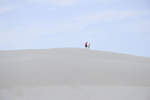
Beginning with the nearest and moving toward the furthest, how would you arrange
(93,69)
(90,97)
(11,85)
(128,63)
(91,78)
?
(90,97) → (11,85) → (91,78) → (93,69) → (128,63)

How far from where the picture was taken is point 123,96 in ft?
29.7

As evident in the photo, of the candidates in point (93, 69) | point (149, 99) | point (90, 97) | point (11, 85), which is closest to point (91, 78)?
point (93, 69)

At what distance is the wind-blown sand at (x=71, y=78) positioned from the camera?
29.0ft

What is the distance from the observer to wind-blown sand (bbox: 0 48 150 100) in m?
8.85

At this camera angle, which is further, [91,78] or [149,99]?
[91,78]

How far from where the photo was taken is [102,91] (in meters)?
9.23

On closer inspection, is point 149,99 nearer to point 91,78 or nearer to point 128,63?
point 91,78

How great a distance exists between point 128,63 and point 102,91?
11.9ft

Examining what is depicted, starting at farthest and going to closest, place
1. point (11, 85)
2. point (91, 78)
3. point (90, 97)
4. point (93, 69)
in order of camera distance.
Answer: point (93, 69), point (91, 78), point (11, 85), point (90, 97)

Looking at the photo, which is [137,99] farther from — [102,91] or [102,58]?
[102,58]

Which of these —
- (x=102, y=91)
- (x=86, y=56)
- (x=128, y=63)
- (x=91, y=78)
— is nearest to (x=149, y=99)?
(x=102, y=91)

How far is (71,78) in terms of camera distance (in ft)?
33.0

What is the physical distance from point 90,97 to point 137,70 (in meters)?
3.61

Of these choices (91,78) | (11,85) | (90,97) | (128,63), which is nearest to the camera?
(90,97)
